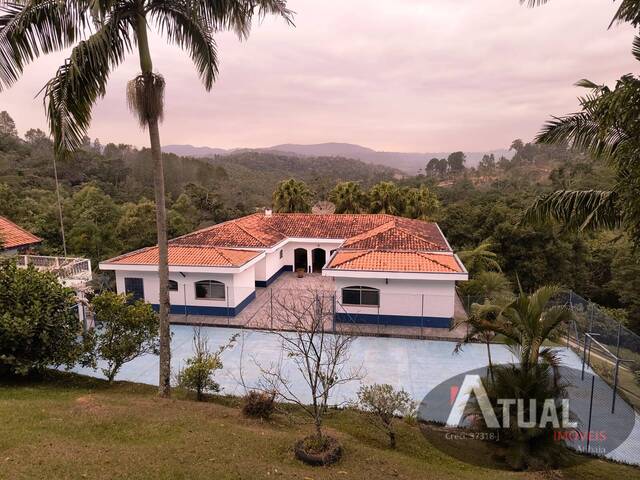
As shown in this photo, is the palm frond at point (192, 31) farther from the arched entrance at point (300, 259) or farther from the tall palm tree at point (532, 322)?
the arched entrance at point (300, 259)

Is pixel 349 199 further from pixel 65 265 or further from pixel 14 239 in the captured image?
pixel 14 239

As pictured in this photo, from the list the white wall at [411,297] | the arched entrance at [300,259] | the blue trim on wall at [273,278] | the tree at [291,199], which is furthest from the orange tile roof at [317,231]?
the tree at [291,199]

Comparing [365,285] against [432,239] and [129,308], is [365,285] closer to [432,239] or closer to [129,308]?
[432,239]

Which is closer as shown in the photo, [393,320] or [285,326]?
[285,326]

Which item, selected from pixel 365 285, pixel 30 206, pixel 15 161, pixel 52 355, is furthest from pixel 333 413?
pixel 15 161

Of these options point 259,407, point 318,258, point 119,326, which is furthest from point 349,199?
point 259,407

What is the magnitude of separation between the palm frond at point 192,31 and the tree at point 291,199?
84.6ft

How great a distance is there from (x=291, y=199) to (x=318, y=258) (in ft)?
28.3

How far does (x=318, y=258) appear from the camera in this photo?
29094 millimetres

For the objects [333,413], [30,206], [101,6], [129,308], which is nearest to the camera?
[101,6]

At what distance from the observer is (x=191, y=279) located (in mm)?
19797

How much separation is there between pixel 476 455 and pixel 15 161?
60.5m

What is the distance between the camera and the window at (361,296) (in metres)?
18.9

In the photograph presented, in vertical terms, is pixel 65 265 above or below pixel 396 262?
above
